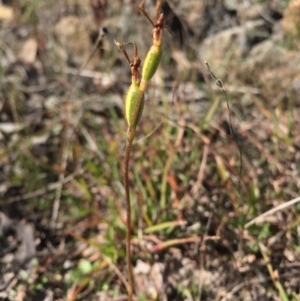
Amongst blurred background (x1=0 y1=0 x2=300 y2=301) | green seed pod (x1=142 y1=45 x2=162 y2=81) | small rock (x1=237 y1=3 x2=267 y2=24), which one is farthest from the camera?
small rock (x1=237 y1=3 x2=267 y2=24)

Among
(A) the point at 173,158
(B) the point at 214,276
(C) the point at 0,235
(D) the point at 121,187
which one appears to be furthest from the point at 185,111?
(C) the point at 0,235

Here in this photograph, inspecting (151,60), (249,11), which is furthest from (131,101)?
(249,11)

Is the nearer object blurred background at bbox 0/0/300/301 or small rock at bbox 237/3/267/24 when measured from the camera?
blurred background at bbox 0/0/300/301

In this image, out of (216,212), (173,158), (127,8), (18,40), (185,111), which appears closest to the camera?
(216,212)

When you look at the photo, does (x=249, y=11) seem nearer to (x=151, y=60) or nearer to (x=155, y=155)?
(x=155, y=155)

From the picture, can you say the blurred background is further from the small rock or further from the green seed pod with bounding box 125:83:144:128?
Answer: the green seed pod with bounding box 125:83:144:128

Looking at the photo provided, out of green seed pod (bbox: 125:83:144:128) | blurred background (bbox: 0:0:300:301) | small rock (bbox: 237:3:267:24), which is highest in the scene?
small rock (bbox: 237:3:267:24)

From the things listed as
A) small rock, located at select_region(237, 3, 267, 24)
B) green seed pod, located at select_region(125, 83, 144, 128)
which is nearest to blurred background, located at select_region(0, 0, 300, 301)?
small rock, located at select_region(237, 3, 267, 24)

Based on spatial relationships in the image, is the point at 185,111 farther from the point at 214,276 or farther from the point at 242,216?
the point at 214,276

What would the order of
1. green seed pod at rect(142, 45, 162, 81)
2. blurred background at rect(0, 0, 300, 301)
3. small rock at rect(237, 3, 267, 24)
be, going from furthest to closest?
1. small rock at rect(237, 3, 267, 24)
2. blurred background at rect(0, 0, 300, 301)
3. green seed pod at rect(142, 45, 162, 81)
